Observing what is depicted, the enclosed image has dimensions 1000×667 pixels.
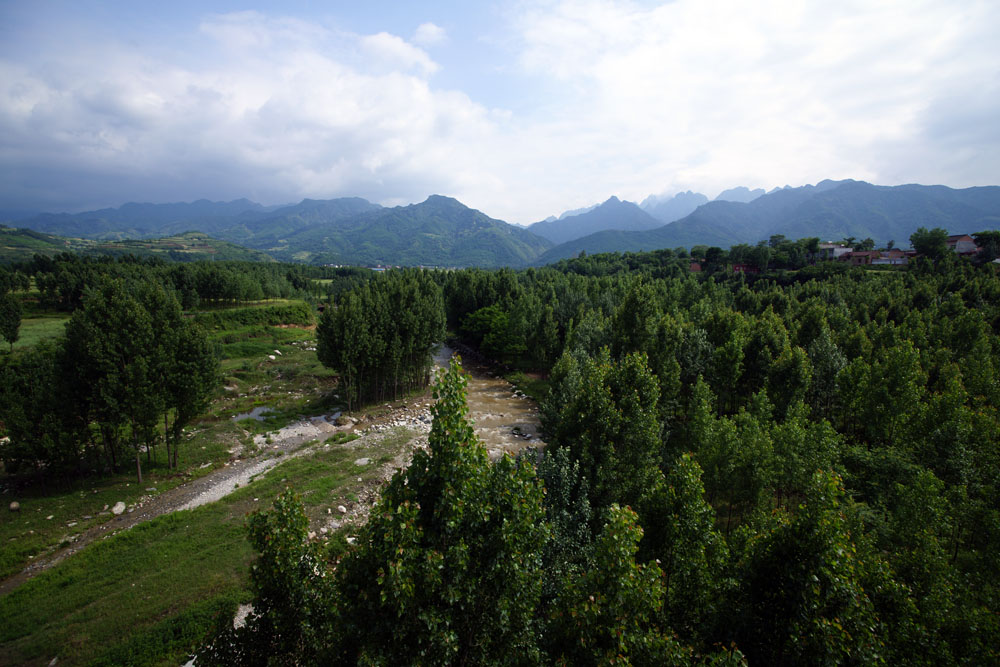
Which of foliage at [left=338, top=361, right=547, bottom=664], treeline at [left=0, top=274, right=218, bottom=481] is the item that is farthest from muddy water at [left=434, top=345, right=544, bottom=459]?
treeline at [left=0, top=274, right=218, bottom=481]

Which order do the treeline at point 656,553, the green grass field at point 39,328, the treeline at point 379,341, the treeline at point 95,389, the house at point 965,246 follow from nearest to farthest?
1. the treeline at point 656,553
2. the treeline at point 95,389
3. the treeline at point 379,341
4. the green grass field at point 39,328
5. the house at point 965,246

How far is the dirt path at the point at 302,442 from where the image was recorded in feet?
74.2

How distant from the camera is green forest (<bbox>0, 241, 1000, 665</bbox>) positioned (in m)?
8.17

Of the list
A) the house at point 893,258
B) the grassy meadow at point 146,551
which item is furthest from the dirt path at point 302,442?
the house at point 893,258

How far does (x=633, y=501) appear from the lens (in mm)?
17438

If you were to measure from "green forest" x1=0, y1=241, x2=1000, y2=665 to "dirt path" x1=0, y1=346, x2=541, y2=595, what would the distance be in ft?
17.2

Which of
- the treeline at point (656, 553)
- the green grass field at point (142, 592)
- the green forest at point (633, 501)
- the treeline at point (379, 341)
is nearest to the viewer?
the treeline at point (656, 553)

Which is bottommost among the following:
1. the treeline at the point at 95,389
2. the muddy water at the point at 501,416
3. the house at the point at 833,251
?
the muddy water at the point at 501,416

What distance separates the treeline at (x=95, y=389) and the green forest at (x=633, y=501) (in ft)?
0.45

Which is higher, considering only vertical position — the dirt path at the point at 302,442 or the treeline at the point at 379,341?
the treeline at the point at 379,341

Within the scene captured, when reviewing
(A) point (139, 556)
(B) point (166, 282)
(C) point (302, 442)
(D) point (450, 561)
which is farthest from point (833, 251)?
(B) point (166, 282)

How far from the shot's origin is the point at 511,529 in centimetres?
818

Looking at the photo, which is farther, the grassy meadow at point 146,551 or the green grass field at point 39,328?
the green grass field at point 39,328

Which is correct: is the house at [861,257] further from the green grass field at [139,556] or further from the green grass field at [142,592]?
the green grass field at [142,592]
